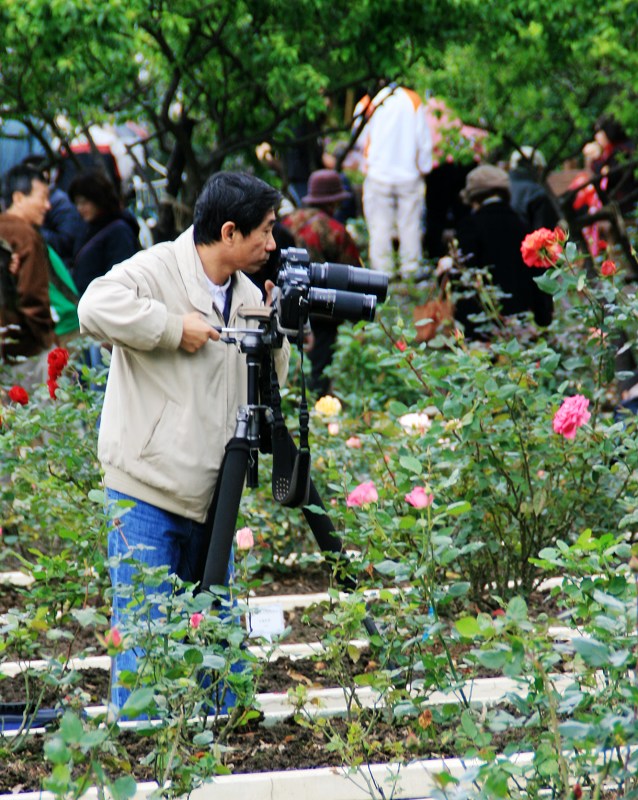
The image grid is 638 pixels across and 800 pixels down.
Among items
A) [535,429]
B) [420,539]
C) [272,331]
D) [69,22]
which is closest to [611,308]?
[535,429]

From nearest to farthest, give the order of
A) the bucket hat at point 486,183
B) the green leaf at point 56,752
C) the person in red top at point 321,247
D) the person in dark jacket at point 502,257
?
the green leaf at point 56,752 < the person in dark jacket at point 502,257 < the bucket hat at point 486,183 < the person in red top at point 321,247

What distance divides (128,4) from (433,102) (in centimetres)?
510

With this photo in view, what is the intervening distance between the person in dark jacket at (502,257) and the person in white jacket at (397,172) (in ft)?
8.56

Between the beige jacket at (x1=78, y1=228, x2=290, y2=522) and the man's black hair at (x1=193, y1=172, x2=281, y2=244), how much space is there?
12 centimetres

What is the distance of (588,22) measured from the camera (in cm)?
1014

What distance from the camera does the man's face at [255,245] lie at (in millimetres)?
3977

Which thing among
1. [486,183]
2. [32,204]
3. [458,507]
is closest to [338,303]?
[458,507]

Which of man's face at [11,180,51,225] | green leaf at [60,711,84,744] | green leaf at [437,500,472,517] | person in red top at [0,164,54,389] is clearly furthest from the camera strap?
man's face at [11,180,51,225]

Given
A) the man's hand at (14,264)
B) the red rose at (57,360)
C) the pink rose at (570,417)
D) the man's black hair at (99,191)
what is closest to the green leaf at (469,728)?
the pink rose at (570,417)

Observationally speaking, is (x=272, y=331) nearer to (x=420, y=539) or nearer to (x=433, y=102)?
(x=420, y=539)

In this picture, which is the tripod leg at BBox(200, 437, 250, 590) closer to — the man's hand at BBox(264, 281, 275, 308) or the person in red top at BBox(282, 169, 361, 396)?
the man's hand at BBox(264, 281, 275, 308)

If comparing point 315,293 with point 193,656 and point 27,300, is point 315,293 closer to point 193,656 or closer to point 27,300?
point 193,656

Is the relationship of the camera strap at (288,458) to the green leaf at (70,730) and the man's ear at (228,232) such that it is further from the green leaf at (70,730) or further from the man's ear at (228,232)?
the green leaf at (70,730)

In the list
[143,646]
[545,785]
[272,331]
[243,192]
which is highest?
[243,192]
